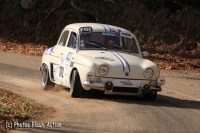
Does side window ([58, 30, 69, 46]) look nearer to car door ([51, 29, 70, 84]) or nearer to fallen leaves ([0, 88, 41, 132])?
car door ([51, 29, 70, 84])

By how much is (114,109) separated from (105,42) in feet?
9.15

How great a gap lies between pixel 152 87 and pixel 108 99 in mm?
979

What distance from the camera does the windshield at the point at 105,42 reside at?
13773 mm

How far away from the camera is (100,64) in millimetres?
12422

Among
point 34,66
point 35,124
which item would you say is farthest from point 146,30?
point 35,124

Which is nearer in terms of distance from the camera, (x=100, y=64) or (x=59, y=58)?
(x=100, y=64)

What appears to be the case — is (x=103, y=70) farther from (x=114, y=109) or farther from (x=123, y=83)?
(x=114, y=109)

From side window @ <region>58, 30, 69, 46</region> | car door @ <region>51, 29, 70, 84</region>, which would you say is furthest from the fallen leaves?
side window @ <region>58, 30, 69, 46</region>

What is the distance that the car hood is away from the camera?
12500 millimetres

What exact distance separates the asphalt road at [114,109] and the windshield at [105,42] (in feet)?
3.91

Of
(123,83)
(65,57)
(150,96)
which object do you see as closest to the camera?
(123,83)

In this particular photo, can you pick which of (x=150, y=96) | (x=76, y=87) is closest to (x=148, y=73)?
(x=150, y=96)

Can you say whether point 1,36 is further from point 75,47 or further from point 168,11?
point 75,47

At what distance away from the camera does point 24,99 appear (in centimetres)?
1217
